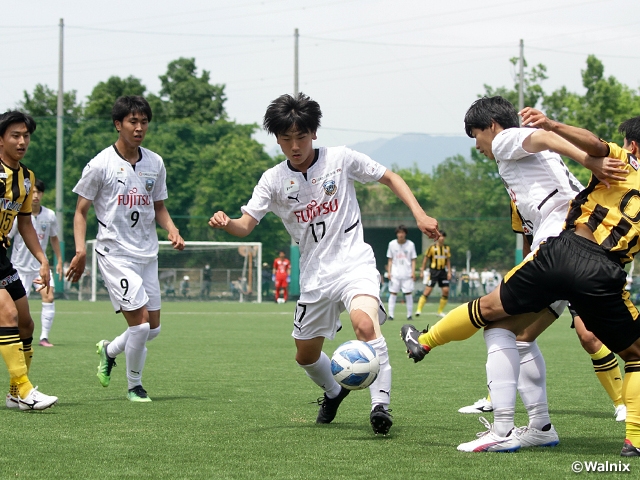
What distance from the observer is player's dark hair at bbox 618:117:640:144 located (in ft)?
17.5

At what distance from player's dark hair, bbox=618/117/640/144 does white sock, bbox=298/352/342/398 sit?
2546 millimetres

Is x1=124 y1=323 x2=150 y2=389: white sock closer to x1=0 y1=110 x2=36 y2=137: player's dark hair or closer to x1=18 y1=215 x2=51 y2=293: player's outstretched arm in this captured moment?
x1=18 y1=215 x2=51 y2=293: player's outstretched arm

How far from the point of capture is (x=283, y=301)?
35.0 metres

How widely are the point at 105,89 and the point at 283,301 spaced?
2986cm

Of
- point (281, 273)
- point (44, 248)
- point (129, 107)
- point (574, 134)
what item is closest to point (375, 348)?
point (574, 134)

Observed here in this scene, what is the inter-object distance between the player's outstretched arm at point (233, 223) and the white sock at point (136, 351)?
6.45 feet

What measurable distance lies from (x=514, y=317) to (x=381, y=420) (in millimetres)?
1038

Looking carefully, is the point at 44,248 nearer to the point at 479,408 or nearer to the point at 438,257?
the point at 479,408

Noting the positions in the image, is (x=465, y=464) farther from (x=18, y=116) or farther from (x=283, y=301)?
(x=283, y=301)

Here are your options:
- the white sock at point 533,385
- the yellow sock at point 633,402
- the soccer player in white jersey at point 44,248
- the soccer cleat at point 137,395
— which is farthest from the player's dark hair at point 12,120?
the soccer player in white jersey at point 44,248

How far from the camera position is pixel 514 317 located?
532 centimetres

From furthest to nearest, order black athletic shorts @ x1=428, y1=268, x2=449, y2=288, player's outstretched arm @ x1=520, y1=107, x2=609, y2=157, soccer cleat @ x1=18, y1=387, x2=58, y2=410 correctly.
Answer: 1. black athletic shorts @ x1=428, y1=268, x2=449, y2=288
2. soccer cleat @ x1=18, y1=387, x2=58, y2=410
3. player's outstretched arm @ x1=520, y1=107, x2=609, y2=157

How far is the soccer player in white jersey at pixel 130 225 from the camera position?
310 inches

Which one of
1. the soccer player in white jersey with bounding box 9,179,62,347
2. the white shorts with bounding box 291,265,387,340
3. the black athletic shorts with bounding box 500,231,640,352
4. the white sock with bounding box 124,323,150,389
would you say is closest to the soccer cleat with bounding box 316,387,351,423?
the white shorts with bounding box 291,265,387,340
